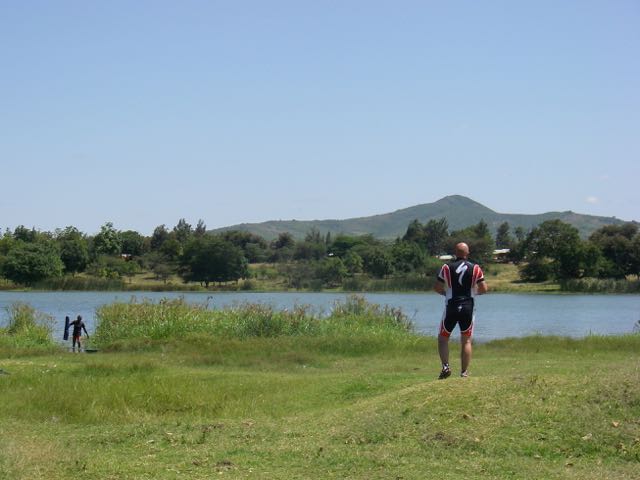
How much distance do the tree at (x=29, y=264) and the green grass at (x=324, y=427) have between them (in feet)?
264

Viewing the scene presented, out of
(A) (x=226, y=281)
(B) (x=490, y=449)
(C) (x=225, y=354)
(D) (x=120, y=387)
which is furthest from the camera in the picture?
(A) (x=226, y=281)

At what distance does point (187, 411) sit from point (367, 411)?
150 inches

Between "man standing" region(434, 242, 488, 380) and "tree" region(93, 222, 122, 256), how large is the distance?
110 m

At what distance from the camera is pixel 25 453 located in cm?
943

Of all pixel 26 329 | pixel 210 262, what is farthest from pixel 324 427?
pixel 210 262

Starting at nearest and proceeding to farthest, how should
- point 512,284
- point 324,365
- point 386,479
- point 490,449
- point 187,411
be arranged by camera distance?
1. point 386,479
2. point 490,449
3. point 187,411
4. point 324,365
5. point 512,284

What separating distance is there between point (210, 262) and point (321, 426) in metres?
97.5

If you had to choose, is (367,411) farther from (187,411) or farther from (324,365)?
(324,365)

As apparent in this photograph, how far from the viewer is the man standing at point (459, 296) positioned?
1276cm

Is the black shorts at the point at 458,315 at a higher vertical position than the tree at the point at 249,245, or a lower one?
lower

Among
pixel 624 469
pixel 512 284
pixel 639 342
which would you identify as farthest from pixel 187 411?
pixel 512 284

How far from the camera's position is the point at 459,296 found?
1280cm

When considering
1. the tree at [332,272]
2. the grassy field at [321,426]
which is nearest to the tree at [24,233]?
the tree at [332,272]

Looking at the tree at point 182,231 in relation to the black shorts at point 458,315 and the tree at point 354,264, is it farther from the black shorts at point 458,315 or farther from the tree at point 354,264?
the black shorts at point 458,315
